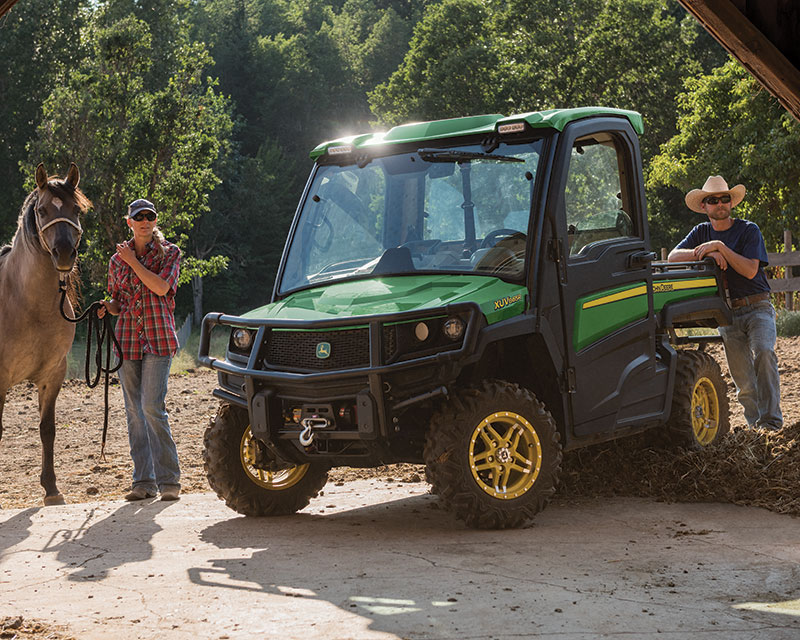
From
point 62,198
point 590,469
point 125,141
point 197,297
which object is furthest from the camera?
point 197,297

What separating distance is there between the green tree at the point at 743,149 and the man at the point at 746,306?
1723 centimetres

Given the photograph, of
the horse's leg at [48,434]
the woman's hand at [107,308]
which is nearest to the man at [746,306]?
the woman's hand at [107,308]

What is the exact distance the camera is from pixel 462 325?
6.43 m

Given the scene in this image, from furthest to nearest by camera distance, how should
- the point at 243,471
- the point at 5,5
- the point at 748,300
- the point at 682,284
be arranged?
1. the point at 748,300
2. the point at 682,284
3. the point at 243,471
4. the point at 5,5

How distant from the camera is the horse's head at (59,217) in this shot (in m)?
8.16

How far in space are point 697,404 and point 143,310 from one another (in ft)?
13.9

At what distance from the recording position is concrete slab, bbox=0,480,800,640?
4.80 meters

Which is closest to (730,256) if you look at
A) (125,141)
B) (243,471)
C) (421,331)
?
(421,331)

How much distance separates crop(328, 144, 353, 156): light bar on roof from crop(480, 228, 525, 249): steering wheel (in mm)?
1281

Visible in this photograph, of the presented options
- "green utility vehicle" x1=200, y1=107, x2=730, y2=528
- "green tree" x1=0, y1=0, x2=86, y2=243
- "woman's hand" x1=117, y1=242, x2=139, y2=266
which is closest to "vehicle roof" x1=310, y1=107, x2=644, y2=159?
"green utility vehicle" x1=200, y1=107, x2=730, y2=528

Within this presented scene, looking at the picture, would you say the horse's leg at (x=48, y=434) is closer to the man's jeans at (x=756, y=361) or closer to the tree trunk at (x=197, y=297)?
the man's jeans at (x=756, y=361)

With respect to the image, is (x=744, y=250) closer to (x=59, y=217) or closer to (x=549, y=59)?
(x=59, y=217)

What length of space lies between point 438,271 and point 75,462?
561cm

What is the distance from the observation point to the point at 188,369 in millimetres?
21500
